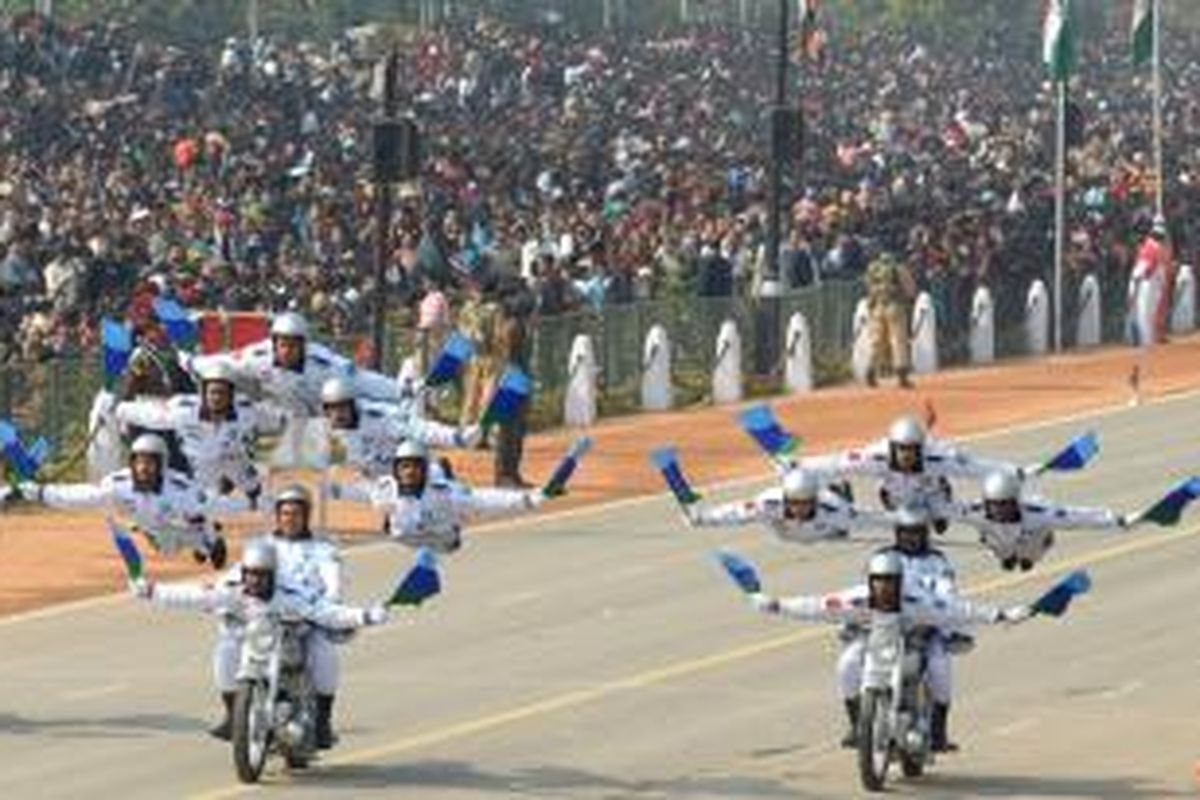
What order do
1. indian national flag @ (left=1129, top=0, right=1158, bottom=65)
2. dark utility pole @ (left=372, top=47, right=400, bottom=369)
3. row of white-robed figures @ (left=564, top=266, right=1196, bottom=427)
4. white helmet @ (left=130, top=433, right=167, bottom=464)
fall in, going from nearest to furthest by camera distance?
1. white helmet @ (left=130, top=433, right=167, bottom=464)
2. dark utility pole @ (left=372, top=47, right=400, bottom=369)
3. row of white-robed figures @ (left=564, top=266, right=1196, bottom=427)
4. indian national flag @ (left=1129, top=0, right=1158, bottom=65)

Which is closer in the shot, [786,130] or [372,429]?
[372,429]

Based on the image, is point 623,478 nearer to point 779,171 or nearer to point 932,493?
point 779,171

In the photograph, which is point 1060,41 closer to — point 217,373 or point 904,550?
point 217,373

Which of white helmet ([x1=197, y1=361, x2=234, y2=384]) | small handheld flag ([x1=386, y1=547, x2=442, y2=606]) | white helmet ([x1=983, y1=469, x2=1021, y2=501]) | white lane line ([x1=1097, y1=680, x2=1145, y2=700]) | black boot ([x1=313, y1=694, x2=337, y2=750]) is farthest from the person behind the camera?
white lane line ([x1=1097, y1=680, x2=1145, y2=700])

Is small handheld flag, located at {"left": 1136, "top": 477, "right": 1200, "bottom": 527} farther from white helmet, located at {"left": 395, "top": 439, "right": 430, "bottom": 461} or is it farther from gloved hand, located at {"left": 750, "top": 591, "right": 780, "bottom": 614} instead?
white helmet, located at {"left": 395, "top": 439, "right": 430, "bottom": 461}

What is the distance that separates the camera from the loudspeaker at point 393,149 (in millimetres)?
44375

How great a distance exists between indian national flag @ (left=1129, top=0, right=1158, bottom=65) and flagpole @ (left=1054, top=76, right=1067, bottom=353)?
7606 mm

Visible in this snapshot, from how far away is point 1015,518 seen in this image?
94.2 feet

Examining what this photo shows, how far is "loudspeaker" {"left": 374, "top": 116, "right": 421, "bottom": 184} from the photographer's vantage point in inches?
1747

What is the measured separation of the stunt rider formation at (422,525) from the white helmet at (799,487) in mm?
13

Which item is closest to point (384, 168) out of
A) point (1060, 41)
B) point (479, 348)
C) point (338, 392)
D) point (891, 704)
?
point (479, 348)

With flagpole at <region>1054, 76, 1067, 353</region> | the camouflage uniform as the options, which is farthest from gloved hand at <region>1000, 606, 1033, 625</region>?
flagpole at <region>1054, 76, 1067, 353</region>

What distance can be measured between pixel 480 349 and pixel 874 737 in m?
18.8

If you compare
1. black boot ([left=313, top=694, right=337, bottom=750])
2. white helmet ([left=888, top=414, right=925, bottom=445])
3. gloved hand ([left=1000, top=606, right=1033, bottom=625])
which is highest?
white helmet ([left=888, top=414, right=925, bottom=445])
